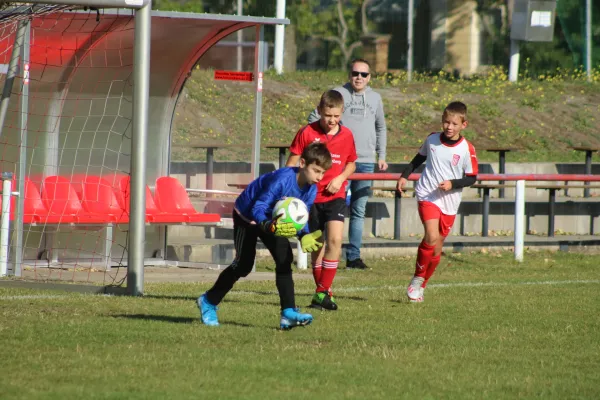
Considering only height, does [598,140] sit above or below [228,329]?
above

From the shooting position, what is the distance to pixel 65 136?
1301cm

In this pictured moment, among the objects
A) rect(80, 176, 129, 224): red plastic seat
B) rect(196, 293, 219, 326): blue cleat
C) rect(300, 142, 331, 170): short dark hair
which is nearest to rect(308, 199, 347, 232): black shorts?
rect(196, 293, 219, 326): blue cleat

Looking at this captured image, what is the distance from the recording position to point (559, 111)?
88.4 ft

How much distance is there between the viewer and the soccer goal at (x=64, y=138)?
38.3 feet

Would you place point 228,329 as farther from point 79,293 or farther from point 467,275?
point 467,275

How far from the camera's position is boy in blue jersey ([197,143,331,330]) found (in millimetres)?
7602

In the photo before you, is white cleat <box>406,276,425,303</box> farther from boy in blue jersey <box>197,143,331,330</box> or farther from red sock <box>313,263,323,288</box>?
boy in blue jersey <box>197,143,331,330</box>

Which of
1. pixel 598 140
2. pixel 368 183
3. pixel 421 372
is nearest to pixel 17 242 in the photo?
pixel 368 183

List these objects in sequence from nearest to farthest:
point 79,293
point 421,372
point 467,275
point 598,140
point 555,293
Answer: point 421,372 < point 79,293 < point 555,293 < point 467,275 < point 598,140

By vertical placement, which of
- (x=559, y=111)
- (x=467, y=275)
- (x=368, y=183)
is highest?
(x=559, y=111)

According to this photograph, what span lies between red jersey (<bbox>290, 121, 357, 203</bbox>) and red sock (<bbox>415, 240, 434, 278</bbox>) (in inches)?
36.0

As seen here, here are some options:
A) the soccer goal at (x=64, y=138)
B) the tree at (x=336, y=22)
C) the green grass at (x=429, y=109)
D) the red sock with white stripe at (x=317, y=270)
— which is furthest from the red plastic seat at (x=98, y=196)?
the tree at (x=336, y=22)

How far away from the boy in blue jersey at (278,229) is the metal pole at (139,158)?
6.33ft

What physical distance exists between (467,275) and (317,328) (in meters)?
5.38
